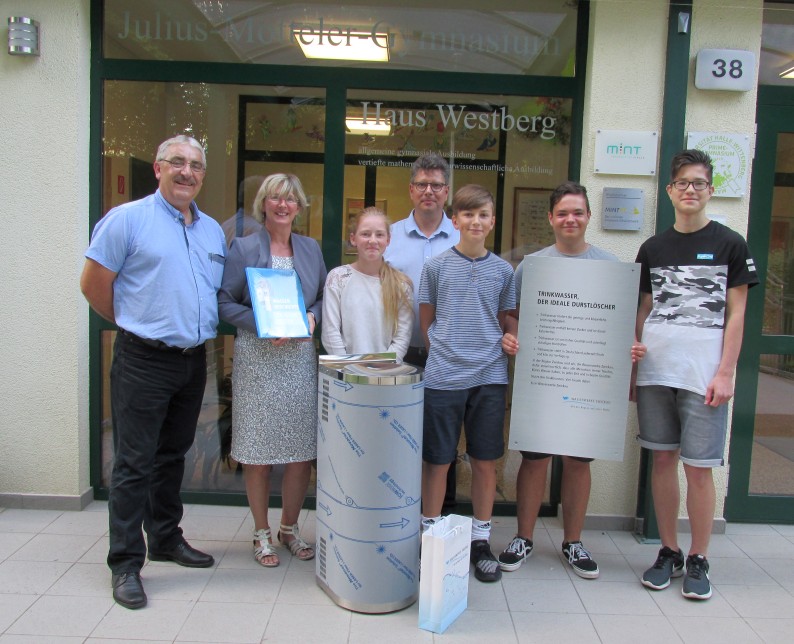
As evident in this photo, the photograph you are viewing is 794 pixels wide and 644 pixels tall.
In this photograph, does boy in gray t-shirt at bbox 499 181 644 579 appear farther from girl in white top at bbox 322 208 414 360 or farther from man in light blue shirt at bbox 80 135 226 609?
man in light blue shirt at bbox 80 135 226 609

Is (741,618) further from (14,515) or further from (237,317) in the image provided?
(14,515)

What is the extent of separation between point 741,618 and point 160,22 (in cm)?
430

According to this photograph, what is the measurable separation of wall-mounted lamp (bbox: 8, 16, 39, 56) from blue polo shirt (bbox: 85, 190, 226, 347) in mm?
1467

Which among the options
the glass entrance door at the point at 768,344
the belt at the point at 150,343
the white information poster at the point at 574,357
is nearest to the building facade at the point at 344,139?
the glass entrance door at the point at 768,344

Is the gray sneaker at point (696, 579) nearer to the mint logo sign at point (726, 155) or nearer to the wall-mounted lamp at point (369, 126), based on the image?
the mint logo sign at point (726, 155)

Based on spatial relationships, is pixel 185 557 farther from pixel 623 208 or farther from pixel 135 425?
pixel 623 208

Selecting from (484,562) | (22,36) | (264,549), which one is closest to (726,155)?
(484,562)

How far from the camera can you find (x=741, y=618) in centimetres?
291

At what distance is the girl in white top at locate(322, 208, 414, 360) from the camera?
3.13 meters

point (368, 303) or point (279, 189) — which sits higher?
point (279, 189)

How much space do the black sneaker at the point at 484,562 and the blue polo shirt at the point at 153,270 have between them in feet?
5.46

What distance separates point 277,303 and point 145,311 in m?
0.56

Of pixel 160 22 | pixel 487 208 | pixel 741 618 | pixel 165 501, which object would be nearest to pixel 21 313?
pixel 165 501

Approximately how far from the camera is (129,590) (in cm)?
286
